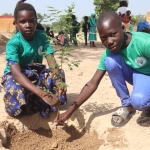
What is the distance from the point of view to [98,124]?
2.58 metres

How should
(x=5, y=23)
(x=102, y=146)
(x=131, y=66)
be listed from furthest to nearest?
(x=5, y=23), (x=131, y=66), (x=102, y=146)

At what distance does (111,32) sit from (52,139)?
1282 millimetres

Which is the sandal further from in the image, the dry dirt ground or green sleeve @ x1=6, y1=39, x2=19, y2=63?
green sleeve @ x1=6, y1=39, x2=19, y2=63

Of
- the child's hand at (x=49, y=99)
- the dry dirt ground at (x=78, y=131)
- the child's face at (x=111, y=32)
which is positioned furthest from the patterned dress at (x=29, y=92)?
the child's face at (x=111, y=32)

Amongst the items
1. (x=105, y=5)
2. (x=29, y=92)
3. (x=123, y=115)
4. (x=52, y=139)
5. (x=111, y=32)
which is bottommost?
(x=52, y=139)

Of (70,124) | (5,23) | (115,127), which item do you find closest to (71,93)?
(70,124)

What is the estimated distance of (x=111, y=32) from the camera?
6.86 feet

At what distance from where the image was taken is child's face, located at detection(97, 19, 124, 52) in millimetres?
2093

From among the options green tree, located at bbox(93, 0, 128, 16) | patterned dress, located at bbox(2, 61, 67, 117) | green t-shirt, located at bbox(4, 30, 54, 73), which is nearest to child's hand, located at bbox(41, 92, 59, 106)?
patterned dress, located at bbox(2, 61, 67, 117)

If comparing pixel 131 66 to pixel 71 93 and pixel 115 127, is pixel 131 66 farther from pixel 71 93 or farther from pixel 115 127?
pixel 71 93

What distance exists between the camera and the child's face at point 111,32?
2.09 m

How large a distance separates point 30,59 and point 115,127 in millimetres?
1101

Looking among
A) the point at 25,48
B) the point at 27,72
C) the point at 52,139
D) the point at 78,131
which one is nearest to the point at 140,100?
the point at 78,131

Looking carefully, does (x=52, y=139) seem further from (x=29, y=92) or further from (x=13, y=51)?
(x=13, y=51)
